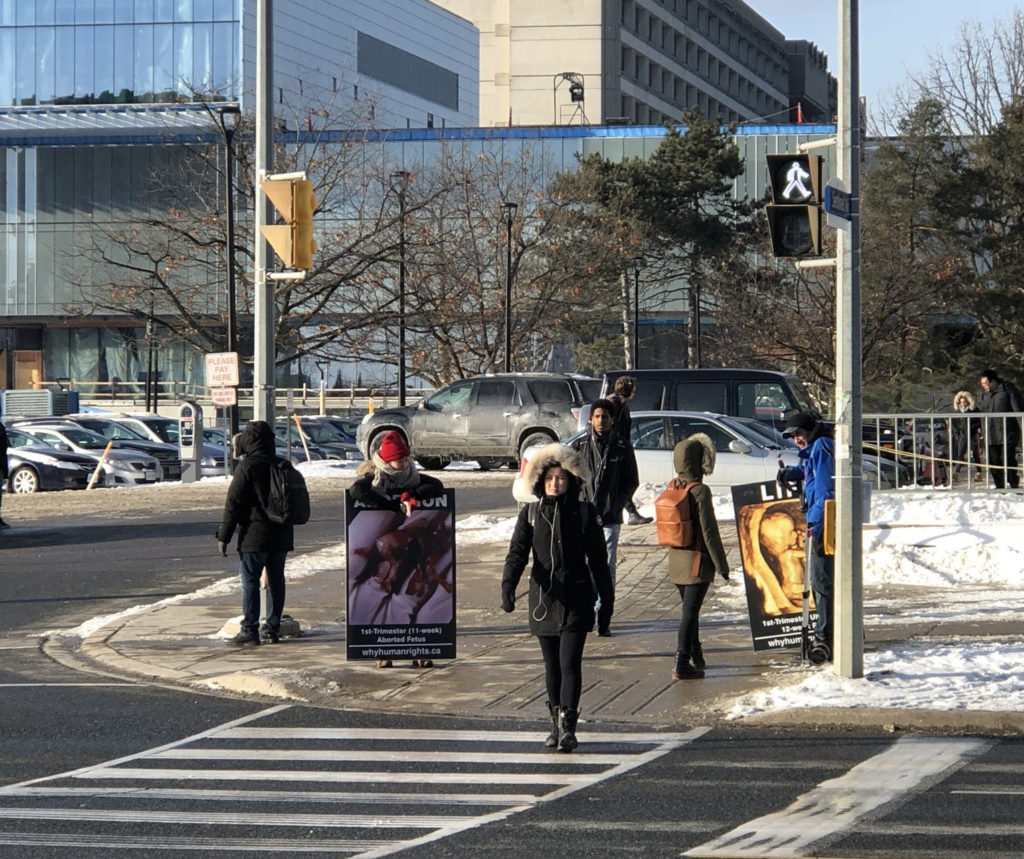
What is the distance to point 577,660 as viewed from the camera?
8.98 metres

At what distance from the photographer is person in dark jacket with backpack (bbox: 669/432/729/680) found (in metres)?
11.2

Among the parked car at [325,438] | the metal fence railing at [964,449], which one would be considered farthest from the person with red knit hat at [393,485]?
the parked car at [325,438]

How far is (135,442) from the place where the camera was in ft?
116

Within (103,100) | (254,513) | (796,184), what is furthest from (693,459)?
(103,100)

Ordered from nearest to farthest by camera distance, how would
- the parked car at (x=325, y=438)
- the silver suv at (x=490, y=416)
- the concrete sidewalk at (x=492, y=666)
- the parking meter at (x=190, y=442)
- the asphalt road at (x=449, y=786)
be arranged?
the asphalt road at (x=449, y=786), the concrete sidewalk at (x=492, y=666), the silver suv at (x=490, y=416), the parking meter at (x=190, y=442), the parked car at (x=325, y=438)

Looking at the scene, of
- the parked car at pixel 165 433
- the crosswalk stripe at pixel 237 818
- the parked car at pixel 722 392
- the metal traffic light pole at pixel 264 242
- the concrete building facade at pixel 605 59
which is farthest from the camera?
the concrete building facade at pixel 605 59

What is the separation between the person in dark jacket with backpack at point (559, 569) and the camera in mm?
8977

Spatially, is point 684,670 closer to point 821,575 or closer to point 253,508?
point 821,575

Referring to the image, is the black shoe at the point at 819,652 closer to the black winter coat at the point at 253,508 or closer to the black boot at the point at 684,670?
the black boot at the point at 684,670

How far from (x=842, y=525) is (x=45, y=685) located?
568cm

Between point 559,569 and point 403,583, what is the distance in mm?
2918

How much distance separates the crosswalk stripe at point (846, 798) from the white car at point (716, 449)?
38.7 ft

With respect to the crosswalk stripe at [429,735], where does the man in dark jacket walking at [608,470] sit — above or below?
above

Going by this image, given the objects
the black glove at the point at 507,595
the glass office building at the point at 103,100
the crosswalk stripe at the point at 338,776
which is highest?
the glass office building at the point at 103,100
